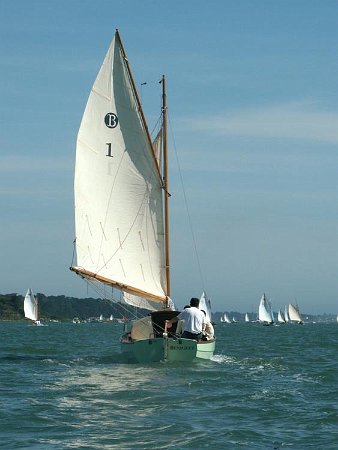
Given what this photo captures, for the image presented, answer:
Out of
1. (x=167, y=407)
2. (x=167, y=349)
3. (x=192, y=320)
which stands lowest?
(x=167, y=407)

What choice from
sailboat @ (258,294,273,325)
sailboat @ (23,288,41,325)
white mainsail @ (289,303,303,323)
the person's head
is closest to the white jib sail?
the person's head

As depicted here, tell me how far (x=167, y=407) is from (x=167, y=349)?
10.8m

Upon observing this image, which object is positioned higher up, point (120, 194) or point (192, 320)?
point (120, 194)

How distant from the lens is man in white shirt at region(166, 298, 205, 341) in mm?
33188

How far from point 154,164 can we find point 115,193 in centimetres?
182

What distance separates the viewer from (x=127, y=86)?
37719mm

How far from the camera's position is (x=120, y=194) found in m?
37.6

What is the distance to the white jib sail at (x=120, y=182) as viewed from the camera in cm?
3697

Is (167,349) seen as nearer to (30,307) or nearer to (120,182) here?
(120,182)

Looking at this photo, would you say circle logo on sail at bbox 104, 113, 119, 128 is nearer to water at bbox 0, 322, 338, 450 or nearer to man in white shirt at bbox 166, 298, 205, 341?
man in white shirt at bbox 166, 298, 205, 341

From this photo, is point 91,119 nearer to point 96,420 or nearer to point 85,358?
point 85,358

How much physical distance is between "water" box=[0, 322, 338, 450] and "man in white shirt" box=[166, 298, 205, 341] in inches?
46.3

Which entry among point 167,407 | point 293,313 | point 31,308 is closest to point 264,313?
point 293,313

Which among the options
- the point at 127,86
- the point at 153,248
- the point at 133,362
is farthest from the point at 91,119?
the point at 133,362
